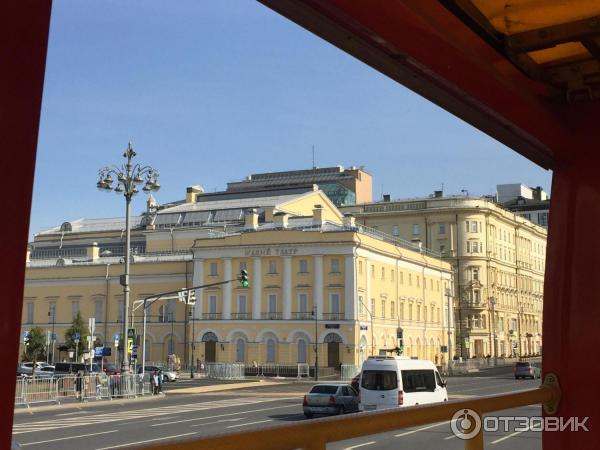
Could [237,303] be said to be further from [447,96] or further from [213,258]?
[447,96]

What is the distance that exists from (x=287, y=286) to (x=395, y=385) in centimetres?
4102

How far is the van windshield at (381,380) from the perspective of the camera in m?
22.2

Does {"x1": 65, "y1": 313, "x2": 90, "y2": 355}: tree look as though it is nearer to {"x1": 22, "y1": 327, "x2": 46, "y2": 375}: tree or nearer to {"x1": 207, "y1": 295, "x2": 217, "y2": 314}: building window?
{"x1": 22, "y1": 327, "x2": 46, "y2": 375}: tree

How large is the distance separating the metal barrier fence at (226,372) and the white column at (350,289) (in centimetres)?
989

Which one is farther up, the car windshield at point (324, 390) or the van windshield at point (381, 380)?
the van windshield at point (381, 380)

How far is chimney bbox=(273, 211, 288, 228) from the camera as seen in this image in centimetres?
6575

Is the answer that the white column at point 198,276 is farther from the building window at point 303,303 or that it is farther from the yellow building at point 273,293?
the building window at point 303,303

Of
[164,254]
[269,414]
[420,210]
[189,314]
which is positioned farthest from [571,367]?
[420,210]

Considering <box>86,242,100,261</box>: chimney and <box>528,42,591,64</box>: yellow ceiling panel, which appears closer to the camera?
<box>528,42,591,64</box>: yellow ceiling panel

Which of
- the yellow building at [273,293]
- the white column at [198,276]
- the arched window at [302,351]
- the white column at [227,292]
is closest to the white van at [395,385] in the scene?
the yellow building at [273,293]

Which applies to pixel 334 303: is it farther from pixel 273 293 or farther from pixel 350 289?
pixel 273 293

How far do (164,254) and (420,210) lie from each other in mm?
31575

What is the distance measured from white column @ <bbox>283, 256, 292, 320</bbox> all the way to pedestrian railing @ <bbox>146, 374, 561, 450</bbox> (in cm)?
5897

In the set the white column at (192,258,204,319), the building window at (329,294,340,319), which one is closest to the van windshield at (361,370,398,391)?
the building window at (329,294,340,319)
